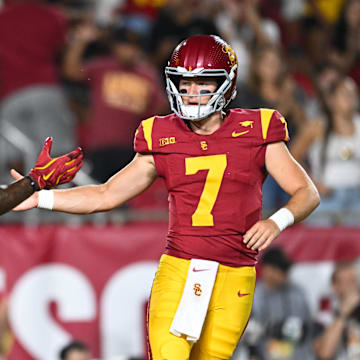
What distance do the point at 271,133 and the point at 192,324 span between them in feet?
3.10

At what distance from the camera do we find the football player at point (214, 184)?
13.4 feet

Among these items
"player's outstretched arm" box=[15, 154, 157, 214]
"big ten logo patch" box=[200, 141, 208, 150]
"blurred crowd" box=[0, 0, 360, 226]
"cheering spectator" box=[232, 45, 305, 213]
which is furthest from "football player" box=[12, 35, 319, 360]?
"cheering spectator" box=[232, 45, 305, 213]

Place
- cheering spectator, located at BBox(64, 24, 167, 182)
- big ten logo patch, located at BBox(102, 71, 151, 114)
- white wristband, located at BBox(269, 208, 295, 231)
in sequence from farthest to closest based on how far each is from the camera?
big ten logo patch, located at BBox(102, 71, 151, 114) → cheering spectator, located at BBox(64, 24, 167, 182) → white wristband, located at BBox(269, 208, 295, 231)

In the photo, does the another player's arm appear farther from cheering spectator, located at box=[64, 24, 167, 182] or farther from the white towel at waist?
cheering spectator, located at box=[64, 24, 167, 182]

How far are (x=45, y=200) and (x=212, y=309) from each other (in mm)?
945


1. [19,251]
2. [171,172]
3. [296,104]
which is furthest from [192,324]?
[296,104]

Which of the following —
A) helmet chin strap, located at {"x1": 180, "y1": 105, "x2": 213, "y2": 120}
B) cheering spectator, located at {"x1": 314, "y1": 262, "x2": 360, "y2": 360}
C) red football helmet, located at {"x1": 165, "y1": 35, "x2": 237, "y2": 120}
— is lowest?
cheering spectator, located at {"x1": 314, "y1": 262, "x2": 360, "y2": 360}

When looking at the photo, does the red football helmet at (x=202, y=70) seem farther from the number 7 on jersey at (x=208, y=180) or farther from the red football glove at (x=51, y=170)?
the red football glove at (x=51, y=170)

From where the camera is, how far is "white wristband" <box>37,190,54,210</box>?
4242mm

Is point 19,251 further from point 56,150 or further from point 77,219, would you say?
point 56,150

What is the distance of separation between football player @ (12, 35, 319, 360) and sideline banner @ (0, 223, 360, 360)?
2.69 meters

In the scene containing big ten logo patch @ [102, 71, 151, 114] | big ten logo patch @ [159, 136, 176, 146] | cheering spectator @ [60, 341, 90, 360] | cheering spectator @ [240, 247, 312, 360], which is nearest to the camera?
big ten logo patch @ [159, 136, 176, 146]

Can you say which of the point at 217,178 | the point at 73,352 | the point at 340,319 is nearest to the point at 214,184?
the point at 217,178

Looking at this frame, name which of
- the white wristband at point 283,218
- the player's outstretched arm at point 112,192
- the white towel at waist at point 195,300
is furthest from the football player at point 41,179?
the white wristband at point 283,218
